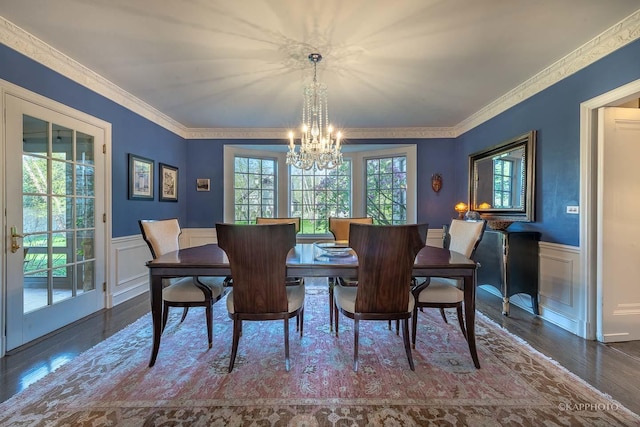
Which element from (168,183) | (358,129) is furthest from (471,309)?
(168,183)

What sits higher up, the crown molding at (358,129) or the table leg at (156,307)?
the crown molding at (358,129)

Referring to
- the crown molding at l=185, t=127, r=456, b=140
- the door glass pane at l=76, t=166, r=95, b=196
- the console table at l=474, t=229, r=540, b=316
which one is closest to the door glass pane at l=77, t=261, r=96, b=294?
the door glass pane at l=76, t=166, r=95, b=196

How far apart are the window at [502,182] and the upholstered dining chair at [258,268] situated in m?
2.80

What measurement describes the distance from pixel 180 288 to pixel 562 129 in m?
3.53

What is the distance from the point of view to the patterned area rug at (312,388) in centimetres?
138

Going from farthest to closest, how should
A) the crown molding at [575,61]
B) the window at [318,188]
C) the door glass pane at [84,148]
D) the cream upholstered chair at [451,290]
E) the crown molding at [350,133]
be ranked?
the window at [318,188] → the crown molding at [350,133] → the door glass pane at [84,148] → the cream upholstered chair at [451,290] → the crown molding at [575,61]

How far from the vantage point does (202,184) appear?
4477mm

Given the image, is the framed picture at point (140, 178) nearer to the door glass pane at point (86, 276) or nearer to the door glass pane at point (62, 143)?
the door glass pane at point (62, 143)

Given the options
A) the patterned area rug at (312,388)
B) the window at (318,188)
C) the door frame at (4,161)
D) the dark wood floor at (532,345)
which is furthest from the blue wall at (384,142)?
the patterned area rug at (312,388)

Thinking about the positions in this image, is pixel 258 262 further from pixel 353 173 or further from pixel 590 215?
pixel 353 173

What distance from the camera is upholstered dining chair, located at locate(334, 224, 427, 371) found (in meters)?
1.61

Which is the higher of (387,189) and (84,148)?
(84,148)

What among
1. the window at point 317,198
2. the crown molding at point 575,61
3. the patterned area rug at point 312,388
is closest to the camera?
the patterned area rug at point 312,388

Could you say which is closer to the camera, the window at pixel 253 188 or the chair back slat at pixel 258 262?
the chair back slat at pixel 258 262
